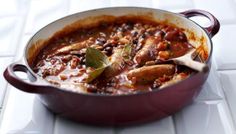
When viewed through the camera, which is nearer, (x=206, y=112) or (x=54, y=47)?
(x=206, y=112)

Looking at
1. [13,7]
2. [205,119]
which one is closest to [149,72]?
[205,119]

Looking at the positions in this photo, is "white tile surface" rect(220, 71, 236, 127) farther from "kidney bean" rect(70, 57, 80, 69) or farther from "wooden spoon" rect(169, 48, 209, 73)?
"kidney bean" rect(70, 57, 80, 69)

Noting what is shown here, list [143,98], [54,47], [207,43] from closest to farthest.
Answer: [143,98], [207,43], [54,47]

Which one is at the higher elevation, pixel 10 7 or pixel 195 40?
pixel 195 40

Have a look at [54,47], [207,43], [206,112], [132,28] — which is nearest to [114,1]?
[132,28]

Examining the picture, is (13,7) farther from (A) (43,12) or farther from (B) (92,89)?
(B) (92,89)

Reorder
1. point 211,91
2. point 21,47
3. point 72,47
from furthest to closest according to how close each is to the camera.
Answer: point 21,47, point 72,47, point 211,91

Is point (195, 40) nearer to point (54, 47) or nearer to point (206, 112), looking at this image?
point (206, 112)

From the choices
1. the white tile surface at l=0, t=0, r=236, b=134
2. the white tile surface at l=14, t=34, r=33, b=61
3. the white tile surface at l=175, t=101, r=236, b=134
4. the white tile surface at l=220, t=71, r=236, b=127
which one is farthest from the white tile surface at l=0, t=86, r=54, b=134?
the white tile surface at l=220, t=71, r=236, b=127

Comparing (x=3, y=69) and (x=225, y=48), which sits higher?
(x=225, y=48)
